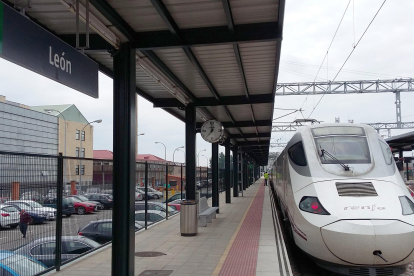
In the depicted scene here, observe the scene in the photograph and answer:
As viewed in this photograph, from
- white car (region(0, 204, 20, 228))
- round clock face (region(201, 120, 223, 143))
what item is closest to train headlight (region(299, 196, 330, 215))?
white car (region(0, 204, 20, 228))

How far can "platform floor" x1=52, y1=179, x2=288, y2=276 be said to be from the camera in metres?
7.51

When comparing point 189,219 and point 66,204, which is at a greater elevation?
point 66,204

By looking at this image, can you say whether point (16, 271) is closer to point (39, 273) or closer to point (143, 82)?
point (39, 273)

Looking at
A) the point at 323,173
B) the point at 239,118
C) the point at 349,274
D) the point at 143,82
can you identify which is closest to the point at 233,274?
the point at 349,274

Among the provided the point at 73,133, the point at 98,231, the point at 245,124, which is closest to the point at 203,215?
the point at 98,231

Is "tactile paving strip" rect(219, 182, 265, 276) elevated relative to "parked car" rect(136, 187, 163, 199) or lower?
lower

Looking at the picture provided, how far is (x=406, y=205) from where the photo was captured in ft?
23.1

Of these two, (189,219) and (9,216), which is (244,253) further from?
(9,216)

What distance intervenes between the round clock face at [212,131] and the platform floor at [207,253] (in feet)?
10.1

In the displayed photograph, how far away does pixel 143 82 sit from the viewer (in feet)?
35.9

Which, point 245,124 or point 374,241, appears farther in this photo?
point 245,124

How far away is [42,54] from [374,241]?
5.60m

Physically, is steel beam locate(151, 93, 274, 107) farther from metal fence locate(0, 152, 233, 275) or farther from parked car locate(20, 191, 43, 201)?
parked car locate(20, 191, 43, 201)

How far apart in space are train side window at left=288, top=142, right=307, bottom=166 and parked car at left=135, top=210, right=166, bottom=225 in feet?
17.9
